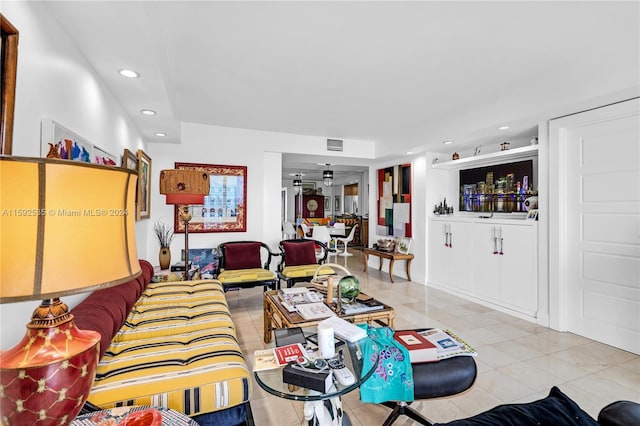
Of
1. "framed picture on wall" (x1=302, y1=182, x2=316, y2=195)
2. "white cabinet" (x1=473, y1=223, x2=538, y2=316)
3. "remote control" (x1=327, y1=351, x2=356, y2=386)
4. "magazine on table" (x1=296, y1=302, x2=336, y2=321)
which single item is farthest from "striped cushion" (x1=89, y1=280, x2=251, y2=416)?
"framed picture on wall" (x1=302, y1=182, x2=316, y2=195)

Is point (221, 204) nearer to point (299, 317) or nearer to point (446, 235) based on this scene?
point (299, 317)

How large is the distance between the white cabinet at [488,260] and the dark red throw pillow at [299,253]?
2.13 metres

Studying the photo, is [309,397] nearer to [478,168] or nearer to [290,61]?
[290,61]

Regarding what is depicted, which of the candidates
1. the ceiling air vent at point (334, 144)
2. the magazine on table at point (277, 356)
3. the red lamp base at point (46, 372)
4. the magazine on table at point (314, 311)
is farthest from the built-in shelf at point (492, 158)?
the red lamp base at point (46, 372)

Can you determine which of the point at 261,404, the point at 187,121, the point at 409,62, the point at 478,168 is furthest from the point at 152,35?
the point at 478,168

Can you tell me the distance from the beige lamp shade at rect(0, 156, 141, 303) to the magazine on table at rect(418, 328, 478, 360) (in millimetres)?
1823

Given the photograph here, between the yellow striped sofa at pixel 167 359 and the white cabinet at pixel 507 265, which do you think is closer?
the yellow striped sofa at pixel 167 359

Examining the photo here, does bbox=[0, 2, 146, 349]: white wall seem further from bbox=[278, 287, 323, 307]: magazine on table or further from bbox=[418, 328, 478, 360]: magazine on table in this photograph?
bbox=[418, 328, 478, 360]: magazine on table

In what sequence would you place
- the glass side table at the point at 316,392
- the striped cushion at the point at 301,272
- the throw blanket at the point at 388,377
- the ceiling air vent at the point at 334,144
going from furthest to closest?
the ceiling air vent at the point at 334,144 → the striped cushion at the point at 301,272 → the throw blanket at the point at 388,377 → the glass side table at the point at 316,392

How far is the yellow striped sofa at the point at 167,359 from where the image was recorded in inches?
54.3

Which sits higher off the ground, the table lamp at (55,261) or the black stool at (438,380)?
the table lamp at (55,261)

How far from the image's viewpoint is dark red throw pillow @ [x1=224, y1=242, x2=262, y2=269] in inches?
173

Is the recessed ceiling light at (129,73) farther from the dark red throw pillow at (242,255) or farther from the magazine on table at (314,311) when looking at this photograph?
the dark red throw pillow at (242,255)

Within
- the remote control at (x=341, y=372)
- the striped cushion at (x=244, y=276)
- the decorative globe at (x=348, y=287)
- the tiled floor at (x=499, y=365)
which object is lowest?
the tiled floor at (x=499, y=365)
